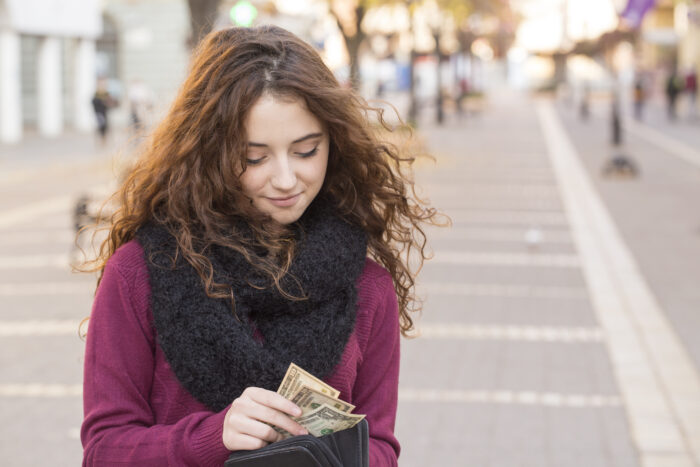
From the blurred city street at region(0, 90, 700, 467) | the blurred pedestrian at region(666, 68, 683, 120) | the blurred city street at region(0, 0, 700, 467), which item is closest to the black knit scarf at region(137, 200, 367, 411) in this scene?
the blurred city street at region(0, 0, 700, 467)

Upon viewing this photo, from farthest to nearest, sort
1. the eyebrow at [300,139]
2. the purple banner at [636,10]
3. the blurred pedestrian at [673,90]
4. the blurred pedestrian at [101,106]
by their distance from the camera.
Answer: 1. the blurred pedestrian at [673,90]
2. the blurred pedestrian at [101,106]
3. the purple banner at [636,10]
4. the eyebrow at [300,139]

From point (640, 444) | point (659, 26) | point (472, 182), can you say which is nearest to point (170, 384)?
point (640, 444)

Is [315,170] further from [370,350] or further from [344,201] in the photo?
[370,350]

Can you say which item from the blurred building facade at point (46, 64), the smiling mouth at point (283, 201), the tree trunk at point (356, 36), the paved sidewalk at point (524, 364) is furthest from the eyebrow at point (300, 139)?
the blurred building facade at point (46, 64)

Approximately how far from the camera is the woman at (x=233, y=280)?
1909mm

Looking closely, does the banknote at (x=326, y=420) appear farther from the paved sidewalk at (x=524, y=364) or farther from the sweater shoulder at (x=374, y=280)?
the paved sidewalk at (x=524, y=364)

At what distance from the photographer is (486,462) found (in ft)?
16.1

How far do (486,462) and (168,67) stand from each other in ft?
116

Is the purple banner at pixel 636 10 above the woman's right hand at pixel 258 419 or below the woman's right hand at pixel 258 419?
above

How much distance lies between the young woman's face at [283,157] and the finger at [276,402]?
418mm

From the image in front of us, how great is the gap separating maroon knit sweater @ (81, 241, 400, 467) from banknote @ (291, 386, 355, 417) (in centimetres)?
17

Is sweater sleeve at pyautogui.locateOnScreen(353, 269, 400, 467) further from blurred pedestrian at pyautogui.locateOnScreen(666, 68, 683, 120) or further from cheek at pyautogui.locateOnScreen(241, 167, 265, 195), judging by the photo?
blurred pedestrian at pyautogui.locateOnScreen(666, 68, 683, 120)

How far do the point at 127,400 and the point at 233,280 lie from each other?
0.29 m

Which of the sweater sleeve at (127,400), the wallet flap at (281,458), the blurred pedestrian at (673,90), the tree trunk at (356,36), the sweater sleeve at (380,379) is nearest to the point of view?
the wallet flap at (281,458)
